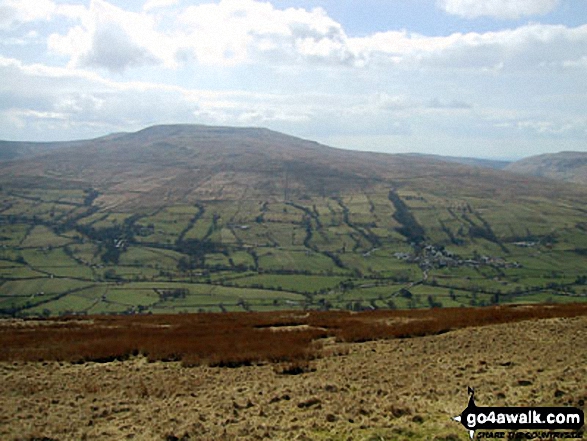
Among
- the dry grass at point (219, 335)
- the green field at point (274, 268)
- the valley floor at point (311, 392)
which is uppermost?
the valley floor at point (311, 392)

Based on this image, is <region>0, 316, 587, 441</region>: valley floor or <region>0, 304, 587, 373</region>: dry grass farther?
<region>0, 304, 587, 373</region>: dry grass

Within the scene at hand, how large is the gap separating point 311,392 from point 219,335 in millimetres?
15074

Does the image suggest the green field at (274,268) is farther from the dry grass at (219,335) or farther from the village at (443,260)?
the dry grass at (219,335)

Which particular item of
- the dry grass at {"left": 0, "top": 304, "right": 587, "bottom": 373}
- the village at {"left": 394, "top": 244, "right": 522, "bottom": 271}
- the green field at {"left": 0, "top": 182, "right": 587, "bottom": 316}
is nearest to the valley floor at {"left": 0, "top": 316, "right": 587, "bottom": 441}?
the dry grass at {"left": 0, "top": 304, "right": 587, "bottom": 373}

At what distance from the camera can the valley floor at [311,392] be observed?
12.9m

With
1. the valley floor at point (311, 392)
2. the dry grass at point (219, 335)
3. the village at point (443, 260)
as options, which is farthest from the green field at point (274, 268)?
the valley floor at point (311, 392)

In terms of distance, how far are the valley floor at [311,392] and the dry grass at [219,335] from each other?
112 centimetres

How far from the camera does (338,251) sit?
173 meters

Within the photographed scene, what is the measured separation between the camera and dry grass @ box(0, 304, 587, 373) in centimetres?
2367

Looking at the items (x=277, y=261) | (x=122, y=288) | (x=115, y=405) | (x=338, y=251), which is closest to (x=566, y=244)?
(x=338, y=251)

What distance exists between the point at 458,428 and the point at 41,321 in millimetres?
39803

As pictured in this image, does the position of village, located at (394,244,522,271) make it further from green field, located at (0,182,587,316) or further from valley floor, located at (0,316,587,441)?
valley floor, located at (0,316,587,441)

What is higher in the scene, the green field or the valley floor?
the valley floor

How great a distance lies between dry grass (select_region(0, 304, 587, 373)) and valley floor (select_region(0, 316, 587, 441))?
1.12 metres
